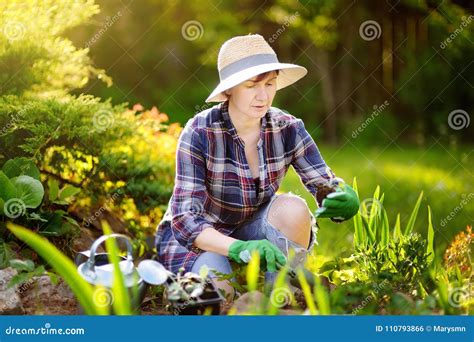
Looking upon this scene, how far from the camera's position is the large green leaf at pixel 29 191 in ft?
10.3

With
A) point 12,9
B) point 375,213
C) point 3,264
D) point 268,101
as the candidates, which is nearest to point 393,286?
point 375,213

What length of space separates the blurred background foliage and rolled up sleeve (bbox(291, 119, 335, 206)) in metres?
0.93

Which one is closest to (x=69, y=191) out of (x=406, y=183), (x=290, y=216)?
(x=290, y=216)

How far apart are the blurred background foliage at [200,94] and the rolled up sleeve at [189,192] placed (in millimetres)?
689

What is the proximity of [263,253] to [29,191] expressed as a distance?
42.1 inches

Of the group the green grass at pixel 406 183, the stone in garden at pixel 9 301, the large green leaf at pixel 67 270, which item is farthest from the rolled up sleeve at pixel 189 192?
the green grass at pixel 406 183

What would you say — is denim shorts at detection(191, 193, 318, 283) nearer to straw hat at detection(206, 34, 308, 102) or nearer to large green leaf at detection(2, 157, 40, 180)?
straw hat at detection(206, 34, 308, 102)

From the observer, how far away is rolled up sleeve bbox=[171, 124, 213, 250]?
287cm

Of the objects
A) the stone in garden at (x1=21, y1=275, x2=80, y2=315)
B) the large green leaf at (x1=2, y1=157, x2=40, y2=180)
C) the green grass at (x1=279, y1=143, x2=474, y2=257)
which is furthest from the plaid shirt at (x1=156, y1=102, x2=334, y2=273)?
the green grass at (x1=279, y1=143, x2=474, y2=257)

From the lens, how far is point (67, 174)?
372cm

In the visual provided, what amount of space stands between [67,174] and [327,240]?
1.56m

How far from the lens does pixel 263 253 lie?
2.65 metres

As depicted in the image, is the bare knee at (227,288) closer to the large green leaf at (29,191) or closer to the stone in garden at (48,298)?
the stone in garden at (48,298)

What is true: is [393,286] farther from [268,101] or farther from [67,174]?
[67,174]
